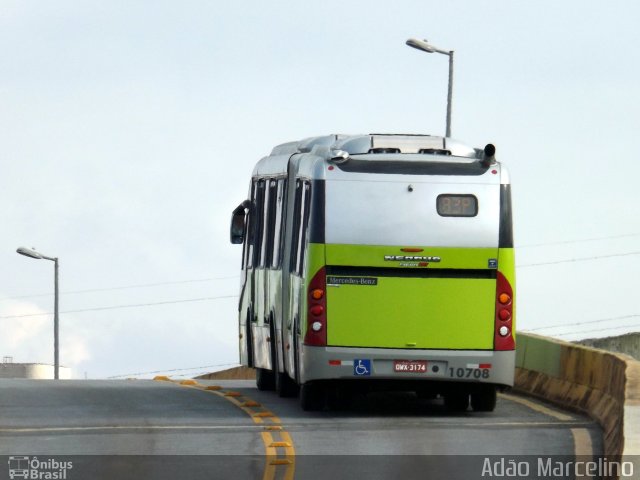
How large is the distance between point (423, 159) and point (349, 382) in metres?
2.93

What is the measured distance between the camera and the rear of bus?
21578mm

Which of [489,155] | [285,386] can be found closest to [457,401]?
[285,386]

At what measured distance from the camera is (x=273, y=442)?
61.2 feet

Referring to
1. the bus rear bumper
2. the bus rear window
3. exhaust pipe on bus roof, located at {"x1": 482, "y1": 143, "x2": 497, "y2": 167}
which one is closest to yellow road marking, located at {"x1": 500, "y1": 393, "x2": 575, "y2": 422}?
the bus rear bumper

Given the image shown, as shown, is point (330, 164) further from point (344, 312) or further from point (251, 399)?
point (251, 399)

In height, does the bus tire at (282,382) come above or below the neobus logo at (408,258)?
below

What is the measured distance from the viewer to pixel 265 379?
27.4 metres

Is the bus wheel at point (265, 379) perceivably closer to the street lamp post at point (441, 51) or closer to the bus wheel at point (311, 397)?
the bus wheel at point (311, 397)

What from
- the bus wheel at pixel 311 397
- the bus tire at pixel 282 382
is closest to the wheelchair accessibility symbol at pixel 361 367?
the bus wheel at pixel 311 397

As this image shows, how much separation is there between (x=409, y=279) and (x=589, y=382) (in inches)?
113

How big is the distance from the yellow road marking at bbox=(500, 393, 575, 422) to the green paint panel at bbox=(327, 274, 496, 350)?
4.16ft

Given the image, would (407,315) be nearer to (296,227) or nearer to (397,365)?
(397,365)

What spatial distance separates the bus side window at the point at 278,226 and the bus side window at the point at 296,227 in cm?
144

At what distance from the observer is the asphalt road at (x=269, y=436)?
55.2ft
